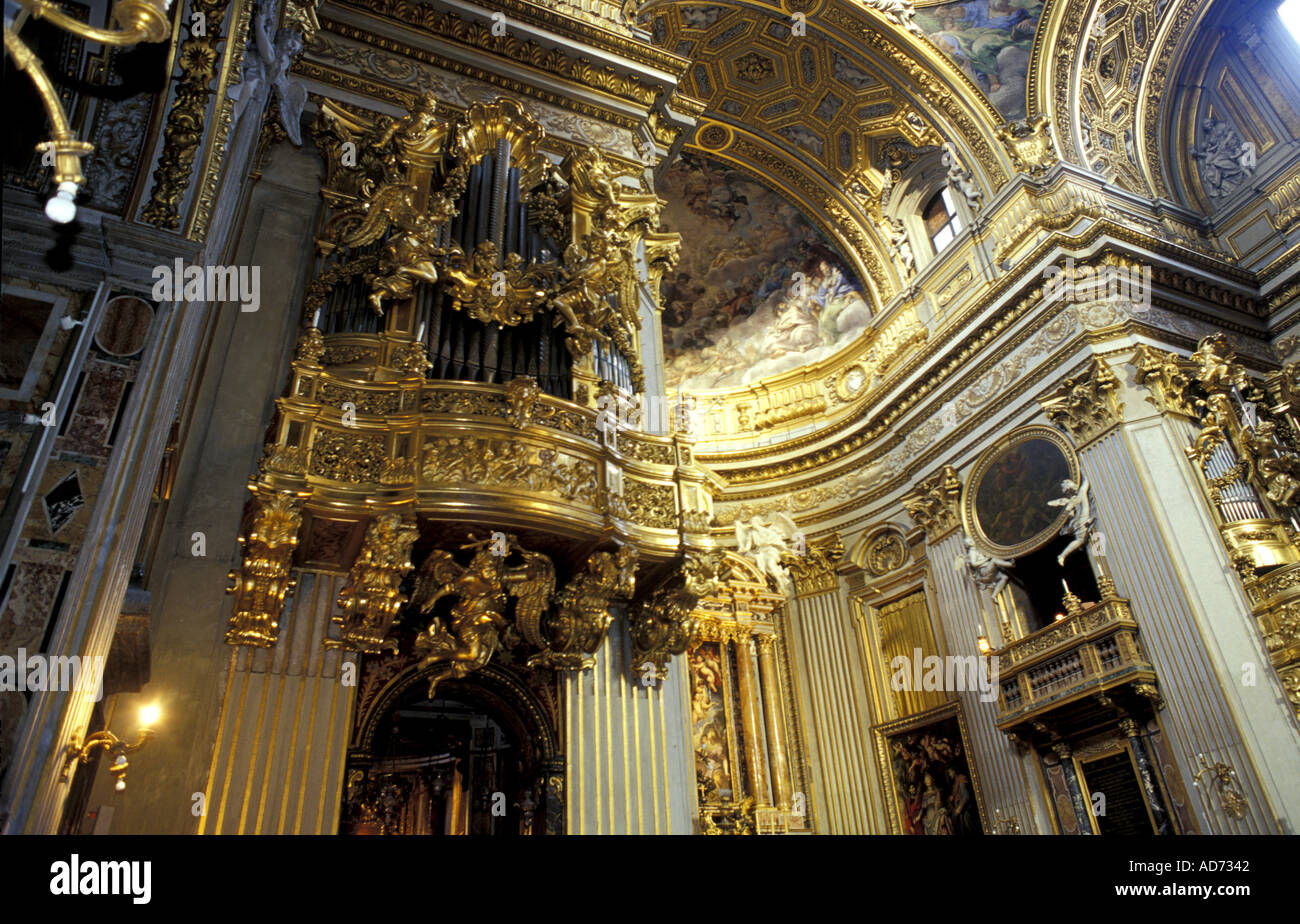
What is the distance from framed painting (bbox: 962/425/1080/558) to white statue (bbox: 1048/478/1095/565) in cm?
10

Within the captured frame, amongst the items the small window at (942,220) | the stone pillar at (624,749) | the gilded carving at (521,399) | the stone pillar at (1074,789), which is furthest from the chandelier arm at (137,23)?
the small window at (942,220)

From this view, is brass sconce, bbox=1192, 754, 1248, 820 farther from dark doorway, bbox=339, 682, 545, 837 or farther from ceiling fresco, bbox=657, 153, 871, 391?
ceiling fresco, bbox=657, 153, 871, 391

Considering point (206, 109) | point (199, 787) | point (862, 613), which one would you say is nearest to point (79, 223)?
point (206, 109)

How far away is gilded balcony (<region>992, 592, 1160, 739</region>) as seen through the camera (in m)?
10.8

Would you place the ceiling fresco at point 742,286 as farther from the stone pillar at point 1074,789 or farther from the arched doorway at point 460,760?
the arched doorway at point 460,760

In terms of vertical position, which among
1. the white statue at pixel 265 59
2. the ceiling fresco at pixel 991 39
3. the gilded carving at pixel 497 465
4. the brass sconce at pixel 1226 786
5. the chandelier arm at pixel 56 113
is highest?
the ceiling fresco at pixel 991 39

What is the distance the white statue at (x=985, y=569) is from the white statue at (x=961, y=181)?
638 centimetres

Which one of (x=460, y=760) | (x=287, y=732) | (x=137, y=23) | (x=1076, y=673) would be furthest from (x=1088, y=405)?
(x=137, y=23)

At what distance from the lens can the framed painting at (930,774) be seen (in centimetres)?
1326

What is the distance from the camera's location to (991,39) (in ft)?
52.1

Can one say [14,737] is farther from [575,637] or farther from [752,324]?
[752,324]

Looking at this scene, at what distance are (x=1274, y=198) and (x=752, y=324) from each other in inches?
391

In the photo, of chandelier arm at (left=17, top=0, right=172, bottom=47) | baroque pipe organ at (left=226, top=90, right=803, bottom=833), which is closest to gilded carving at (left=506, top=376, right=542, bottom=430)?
baroque pipe organ at (left=226, top=90, right=803, bottom=833)

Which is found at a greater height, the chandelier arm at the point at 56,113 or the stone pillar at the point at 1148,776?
the chandelier arm at the point at 56,113
